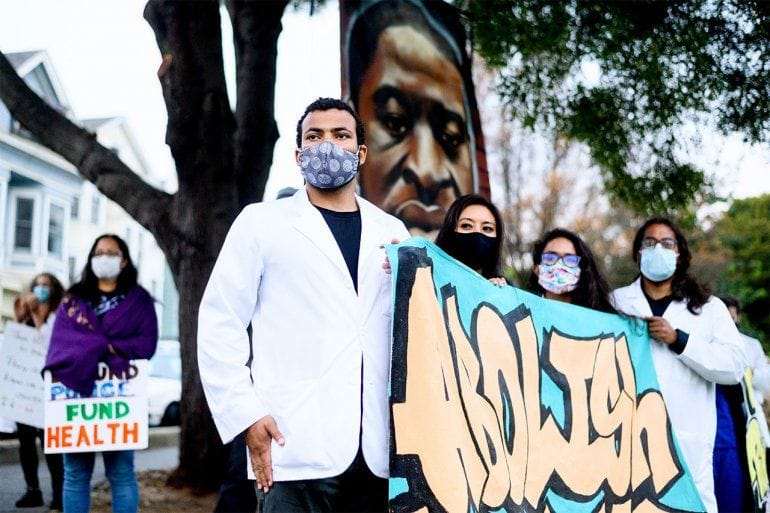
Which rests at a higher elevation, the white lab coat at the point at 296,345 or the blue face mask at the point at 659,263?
the blue face mask at the point at 659,263

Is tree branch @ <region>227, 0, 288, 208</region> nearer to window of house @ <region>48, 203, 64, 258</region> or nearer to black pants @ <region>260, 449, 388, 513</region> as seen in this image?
black pants @ <region>260, 449, 388, 513</region>

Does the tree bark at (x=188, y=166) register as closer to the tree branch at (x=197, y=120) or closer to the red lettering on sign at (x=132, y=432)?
the tree branch at (x=197, y=120)

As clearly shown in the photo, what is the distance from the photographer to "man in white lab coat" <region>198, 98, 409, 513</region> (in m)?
2.83

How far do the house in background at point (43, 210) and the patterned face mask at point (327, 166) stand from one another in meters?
19.4

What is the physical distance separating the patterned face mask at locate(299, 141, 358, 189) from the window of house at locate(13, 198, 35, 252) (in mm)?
28210

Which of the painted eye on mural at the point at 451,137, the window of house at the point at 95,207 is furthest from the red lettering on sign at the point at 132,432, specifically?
the window of house at the point at 95,207

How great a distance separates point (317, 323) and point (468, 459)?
32.8 inches

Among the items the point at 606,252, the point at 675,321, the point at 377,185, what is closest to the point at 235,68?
the point at 377,185

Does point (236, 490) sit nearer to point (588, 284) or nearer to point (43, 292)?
point (588, 284)

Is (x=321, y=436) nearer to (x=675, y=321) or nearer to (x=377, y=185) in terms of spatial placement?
(x=675, y=321)

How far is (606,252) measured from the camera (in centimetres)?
2931

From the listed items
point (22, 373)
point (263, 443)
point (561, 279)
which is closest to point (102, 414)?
point (22, 373)

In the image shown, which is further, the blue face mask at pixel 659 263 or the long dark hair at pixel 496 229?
the blue face mask at pixel 659 263

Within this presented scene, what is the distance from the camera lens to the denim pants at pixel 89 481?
4.98 meters
